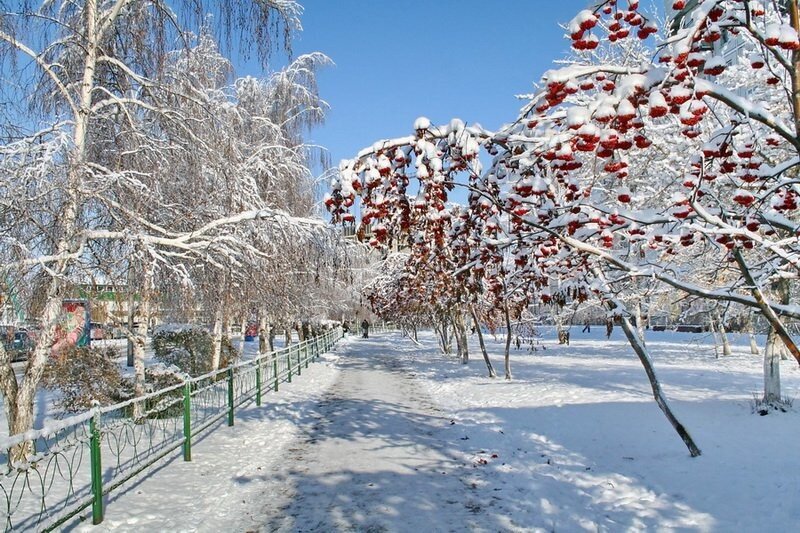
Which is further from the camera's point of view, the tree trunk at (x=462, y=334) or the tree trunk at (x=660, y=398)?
the tree trunk at (x=462, y=334)

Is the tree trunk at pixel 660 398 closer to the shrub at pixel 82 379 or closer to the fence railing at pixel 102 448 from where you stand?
the fence railing at pixel 102 448

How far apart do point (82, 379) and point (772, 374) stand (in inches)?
520

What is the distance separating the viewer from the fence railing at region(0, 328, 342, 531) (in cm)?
491

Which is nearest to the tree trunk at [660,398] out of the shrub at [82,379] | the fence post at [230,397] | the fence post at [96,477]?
the fence post at [96,477]

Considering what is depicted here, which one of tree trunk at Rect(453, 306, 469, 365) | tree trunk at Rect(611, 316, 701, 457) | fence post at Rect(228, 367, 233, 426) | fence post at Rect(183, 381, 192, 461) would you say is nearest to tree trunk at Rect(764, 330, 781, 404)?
tree trunk at Rect(611, 316, 701, 457)

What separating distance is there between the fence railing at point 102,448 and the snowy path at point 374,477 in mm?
1581

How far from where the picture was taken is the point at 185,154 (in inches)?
311

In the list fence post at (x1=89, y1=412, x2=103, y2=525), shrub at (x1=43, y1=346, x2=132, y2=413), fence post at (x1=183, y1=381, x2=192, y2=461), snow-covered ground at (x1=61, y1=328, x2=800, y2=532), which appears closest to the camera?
fence post at (x1=89, y1=412, x2=103, y2=525)

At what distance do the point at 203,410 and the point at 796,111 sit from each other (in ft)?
31.2

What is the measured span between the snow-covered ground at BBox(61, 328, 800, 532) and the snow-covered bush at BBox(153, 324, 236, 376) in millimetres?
4925

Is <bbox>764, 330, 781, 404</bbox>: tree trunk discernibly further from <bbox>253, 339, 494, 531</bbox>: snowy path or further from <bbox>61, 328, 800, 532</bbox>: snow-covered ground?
<bbox>253, 339, 494, 531</bbox>: snowy path

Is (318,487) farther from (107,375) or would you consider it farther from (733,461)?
(107,375)

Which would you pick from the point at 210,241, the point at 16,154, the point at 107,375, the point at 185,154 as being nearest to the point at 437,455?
the point at 210,241

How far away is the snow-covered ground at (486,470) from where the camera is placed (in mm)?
5266
